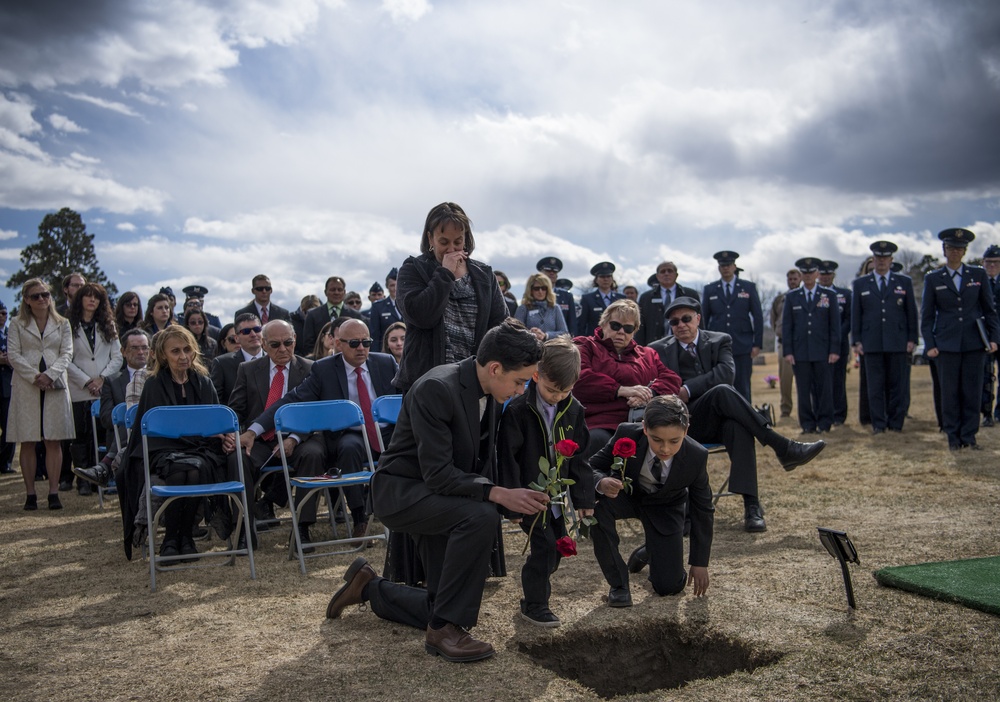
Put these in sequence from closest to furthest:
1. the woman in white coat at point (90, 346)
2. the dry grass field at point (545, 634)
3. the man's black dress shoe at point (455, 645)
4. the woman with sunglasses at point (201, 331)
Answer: the dry grass field at point (545, 634) → the man's black dress shoe at point (455, 645) → the woman in white coat at point (90, 346) → the woman with sunglasses at point (201, 331)

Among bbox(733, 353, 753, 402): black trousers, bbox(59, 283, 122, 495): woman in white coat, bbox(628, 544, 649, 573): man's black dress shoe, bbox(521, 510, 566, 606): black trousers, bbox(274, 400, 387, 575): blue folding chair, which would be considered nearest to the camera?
bbox(521, 510, 566, 606): black trousers

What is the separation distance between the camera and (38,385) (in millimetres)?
8023

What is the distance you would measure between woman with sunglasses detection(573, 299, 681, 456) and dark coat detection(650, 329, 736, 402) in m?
0.38

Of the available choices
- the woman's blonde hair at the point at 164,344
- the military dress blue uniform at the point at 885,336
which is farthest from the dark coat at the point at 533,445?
the military dress blue uniform at the point at 885,336

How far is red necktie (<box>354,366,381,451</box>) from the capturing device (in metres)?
6.73

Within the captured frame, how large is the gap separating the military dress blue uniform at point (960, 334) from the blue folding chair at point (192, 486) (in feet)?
25.8

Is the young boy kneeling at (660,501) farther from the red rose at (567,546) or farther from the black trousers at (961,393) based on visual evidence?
the black trousers at (961,393)

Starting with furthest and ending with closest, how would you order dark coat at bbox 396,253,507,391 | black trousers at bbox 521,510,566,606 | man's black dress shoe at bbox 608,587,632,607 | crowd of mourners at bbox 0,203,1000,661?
dark coat at bbox 396,253,507,391
man's black dress shoe at bbox 608,587,632,607
black trousers at bbox 521,510,566,606
crowd of mourners at bbox 0,203,1000,661

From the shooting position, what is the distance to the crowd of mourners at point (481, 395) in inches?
149

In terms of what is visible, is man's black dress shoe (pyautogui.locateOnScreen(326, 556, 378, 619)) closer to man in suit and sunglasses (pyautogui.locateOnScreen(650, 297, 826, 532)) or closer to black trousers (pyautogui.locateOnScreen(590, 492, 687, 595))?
black trousers (pyautogui.locateOnScreen(590, 492, 687, 595))

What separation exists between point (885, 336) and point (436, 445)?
9099 millimetres

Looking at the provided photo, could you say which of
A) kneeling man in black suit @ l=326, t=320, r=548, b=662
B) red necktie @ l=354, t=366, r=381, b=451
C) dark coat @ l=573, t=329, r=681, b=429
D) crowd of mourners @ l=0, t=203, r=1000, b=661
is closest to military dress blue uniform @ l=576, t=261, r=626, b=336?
crowd of mourners @ l=0, t=203, r=1000, b=661

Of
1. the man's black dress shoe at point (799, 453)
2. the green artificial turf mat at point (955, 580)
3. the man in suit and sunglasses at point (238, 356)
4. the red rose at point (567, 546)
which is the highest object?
the man in suit and sunglasses at point (238, 356)

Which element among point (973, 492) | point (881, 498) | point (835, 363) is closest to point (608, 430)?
point (881, 498)
